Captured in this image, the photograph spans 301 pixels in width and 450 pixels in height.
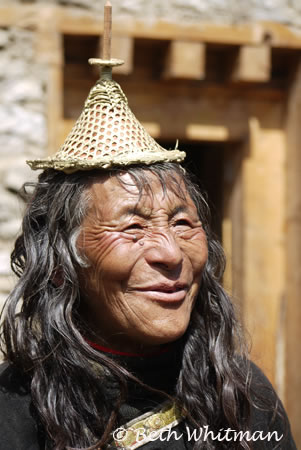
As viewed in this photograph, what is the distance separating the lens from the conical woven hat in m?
2.41

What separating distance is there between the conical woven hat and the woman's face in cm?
7

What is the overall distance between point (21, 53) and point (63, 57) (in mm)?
306

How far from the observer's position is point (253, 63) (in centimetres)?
437

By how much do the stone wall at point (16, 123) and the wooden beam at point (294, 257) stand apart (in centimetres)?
148

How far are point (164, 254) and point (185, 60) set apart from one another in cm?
223

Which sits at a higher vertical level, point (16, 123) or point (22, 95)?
point (22, 95)

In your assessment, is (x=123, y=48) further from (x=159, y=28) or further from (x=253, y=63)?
(x=253, y=63)

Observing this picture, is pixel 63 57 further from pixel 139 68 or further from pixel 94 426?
pixel 94 426

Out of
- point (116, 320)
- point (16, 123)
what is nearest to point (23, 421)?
point (116, 320)

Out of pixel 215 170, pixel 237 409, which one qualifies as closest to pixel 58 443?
pixel 237 409

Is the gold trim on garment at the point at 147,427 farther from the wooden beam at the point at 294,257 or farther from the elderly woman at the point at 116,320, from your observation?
the wooden beam at the point at 294,257

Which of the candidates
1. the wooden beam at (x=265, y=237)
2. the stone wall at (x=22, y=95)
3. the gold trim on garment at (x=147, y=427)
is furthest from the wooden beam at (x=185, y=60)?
the gold trim on garment at (x=147, y=427)

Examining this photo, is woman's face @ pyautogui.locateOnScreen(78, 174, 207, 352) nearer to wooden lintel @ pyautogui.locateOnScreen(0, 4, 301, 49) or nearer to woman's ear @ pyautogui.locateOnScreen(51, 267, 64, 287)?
woman's ear @ pyautogui.locateOnScreen(51, 267, 64, 287)

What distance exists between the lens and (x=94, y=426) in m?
2.30
